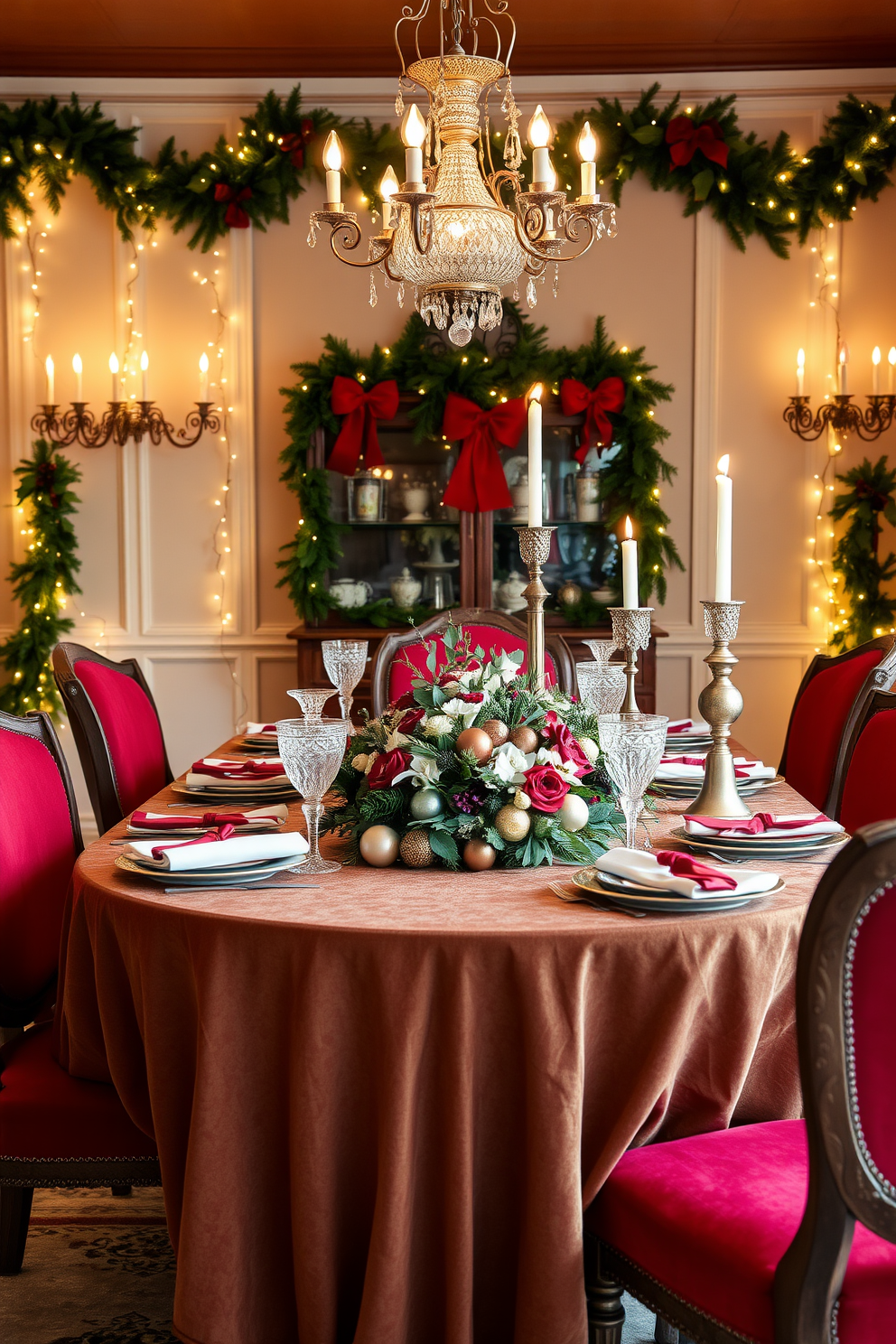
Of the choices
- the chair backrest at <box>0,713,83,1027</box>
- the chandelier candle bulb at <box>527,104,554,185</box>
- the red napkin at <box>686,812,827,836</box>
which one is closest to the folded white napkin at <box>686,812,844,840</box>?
the red napkin at <box>686,812,827,836</box>

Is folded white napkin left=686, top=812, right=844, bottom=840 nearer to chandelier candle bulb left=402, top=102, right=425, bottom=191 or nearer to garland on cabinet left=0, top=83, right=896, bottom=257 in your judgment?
chandelier candle bulb left=402, top=102, right=425, bottom=191

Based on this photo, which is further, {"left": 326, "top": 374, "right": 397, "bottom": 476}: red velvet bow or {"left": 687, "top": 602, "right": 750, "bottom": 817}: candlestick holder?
{"left": 326, "top": 374, "right": 397, "bottom": 476}: red velvet bow

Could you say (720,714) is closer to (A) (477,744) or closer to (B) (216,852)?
(A) (477,744)

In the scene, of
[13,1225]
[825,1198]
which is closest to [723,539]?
[825,1198]

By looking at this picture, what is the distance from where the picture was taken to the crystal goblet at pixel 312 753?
1.49m

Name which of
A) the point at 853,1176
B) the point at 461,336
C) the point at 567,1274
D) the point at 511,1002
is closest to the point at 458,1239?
the point at 567,1274

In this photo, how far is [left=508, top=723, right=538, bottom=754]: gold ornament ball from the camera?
160cm

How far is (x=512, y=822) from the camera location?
5.08ft

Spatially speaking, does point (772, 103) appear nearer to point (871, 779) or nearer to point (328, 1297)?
point (871, 779)

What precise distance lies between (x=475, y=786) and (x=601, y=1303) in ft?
2.09

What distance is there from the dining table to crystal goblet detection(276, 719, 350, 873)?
0.18 m

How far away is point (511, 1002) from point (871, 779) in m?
1.08

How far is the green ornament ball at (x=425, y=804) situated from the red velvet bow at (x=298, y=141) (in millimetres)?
3509

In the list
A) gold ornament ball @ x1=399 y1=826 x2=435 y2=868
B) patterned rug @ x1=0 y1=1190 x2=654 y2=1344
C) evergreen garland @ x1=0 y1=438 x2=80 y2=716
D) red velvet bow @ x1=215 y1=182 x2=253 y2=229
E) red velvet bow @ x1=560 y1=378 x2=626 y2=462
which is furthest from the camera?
evergreen garland @ x1=0 y1=438 x2=80 y2=716
